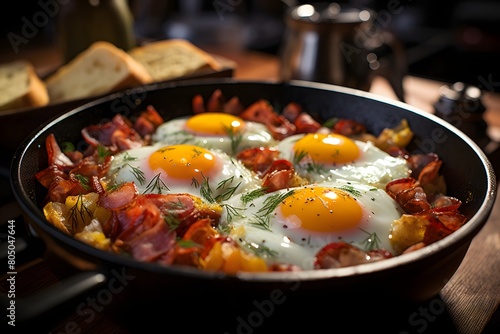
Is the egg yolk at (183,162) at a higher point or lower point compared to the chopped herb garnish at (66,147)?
higher

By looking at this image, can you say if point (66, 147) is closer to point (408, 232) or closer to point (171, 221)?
point (171, 221)

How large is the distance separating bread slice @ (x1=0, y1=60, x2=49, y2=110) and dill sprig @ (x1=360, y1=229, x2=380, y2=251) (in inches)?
73.4

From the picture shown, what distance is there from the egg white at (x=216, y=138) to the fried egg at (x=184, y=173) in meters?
0.20

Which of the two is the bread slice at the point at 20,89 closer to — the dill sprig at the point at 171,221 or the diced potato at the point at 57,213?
the diced potato at the point at 57,213

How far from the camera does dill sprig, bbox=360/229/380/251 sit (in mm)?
1581

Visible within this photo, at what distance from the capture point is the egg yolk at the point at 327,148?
2080 millimetres

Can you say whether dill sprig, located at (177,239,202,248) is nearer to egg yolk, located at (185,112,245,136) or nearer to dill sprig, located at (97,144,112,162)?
dill sprig, located at (97,144,112,162)

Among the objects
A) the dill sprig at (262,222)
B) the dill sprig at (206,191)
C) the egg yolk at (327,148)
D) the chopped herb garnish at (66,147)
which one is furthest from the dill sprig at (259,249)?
the chopped herb garnish at (66,147)

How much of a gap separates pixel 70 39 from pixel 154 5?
94.5 inches

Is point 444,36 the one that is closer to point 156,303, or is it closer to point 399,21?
point 399,21

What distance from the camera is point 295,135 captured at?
94.0 inches

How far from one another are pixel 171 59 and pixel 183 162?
5.46ft

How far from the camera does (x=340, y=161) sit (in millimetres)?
2076

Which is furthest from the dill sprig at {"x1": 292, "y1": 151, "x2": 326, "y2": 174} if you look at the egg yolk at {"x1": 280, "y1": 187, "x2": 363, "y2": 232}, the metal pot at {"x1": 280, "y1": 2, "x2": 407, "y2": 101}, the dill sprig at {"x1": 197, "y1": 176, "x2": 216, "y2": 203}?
the metal pot at {"x1": 280, "y1": 2, "x2": 407, "y2": 101}
